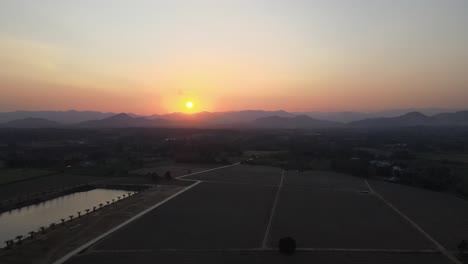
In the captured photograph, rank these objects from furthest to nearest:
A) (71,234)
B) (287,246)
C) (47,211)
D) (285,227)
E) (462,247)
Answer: (47,211) < (285,227) < (71,234) < (462,247) < (287,246)

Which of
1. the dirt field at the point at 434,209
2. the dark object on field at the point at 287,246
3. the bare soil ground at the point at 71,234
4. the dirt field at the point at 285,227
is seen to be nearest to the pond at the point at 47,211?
the bare soil ground at the point at 71,234

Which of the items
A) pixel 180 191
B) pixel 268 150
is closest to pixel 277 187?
pixel 180 191

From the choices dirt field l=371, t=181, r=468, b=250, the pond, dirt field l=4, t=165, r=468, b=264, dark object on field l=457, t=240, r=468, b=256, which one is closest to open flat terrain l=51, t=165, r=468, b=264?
dirt field l=4, t=165, r=468, b=264

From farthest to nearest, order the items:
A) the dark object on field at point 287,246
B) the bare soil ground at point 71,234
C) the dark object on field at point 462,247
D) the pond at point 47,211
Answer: the pond at point 47,211 < the dark object on field at point 462,247 < the dark object on field at point 287,246 < the bare soil ground at point 71,234

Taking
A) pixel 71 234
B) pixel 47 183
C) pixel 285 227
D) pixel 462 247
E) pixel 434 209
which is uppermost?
pixel 47 183

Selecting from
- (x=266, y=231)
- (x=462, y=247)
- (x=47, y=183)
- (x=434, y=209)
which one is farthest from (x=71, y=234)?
(x=434, y=209)

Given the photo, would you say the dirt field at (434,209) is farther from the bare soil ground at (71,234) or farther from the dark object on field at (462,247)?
the bare soil ground at (71,234)

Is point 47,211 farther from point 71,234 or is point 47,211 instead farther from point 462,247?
point 462,247
